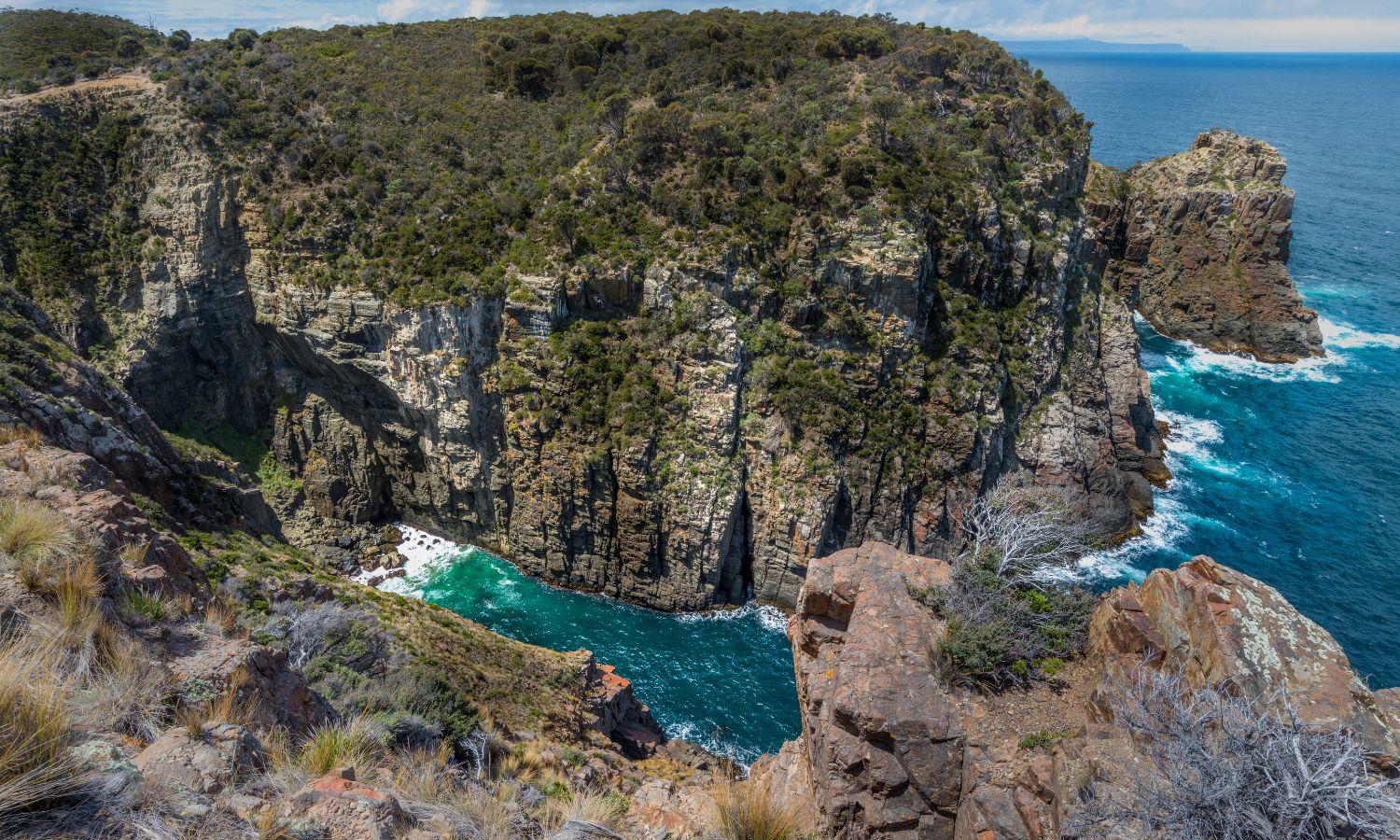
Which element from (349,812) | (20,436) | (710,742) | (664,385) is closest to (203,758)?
(349,812)

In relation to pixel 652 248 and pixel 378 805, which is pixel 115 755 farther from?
pixel 652 248

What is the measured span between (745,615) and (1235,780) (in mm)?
28679

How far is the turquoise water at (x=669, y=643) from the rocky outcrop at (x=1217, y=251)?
57.7 meters

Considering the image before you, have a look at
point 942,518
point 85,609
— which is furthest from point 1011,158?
point 85,609

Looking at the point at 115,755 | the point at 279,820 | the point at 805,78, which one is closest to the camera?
the point at 115,755

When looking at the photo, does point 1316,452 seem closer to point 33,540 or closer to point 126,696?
point 126,696

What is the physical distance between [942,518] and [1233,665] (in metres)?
26.8

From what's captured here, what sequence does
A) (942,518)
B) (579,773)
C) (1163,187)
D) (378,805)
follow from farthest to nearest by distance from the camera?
1. (1163,187)
2. (942,518)
3. (579,773)
4. (378,805)

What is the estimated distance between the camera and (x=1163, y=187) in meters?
70.9

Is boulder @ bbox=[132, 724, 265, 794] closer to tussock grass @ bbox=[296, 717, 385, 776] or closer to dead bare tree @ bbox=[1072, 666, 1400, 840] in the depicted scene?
tussock grass @ bbox=[296, 717, 385, 776]

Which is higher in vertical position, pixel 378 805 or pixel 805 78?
pixel 805 78

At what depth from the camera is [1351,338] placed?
6456 centimetres

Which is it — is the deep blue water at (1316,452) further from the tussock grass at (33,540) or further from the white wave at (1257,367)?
the tussock grass at (33,540)

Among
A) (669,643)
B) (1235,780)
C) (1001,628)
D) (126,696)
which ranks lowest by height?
(669,643)
